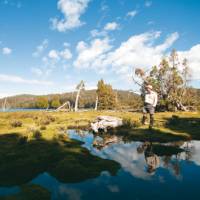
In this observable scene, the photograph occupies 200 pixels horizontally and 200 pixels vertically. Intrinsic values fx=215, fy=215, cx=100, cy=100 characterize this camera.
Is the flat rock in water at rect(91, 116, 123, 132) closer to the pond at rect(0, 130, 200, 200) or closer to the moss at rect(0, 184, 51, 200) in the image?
the pond at rect(0, 130, 200, 200)

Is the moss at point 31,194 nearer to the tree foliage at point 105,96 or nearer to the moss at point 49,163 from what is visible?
the moss at point 49,163

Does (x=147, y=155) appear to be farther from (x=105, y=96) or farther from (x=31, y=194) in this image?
(x=105, y=96)

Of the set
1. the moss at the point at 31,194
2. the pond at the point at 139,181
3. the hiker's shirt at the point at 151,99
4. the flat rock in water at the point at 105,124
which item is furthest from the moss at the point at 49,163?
the hiker's shirt at the point at 151,99

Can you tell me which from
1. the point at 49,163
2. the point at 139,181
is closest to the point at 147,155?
the point at 139,181

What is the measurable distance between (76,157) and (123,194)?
417cm

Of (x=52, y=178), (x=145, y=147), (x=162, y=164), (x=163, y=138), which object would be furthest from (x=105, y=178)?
(x=163, y=138)

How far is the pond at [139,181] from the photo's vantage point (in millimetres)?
5828

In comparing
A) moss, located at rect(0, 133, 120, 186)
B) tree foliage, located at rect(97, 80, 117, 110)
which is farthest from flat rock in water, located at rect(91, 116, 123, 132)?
tree foliage, located at rect(97, 80, 117, 110)

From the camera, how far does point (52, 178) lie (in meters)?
7.25

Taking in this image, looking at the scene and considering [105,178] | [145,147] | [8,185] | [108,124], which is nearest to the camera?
[8,185]

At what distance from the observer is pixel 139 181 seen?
22.1ft

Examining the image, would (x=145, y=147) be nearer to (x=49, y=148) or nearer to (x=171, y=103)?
(x=49, y=148)

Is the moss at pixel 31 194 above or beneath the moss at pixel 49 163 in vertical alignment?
beneath

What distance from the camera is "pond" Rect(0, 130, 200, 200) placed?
5.83 metres
